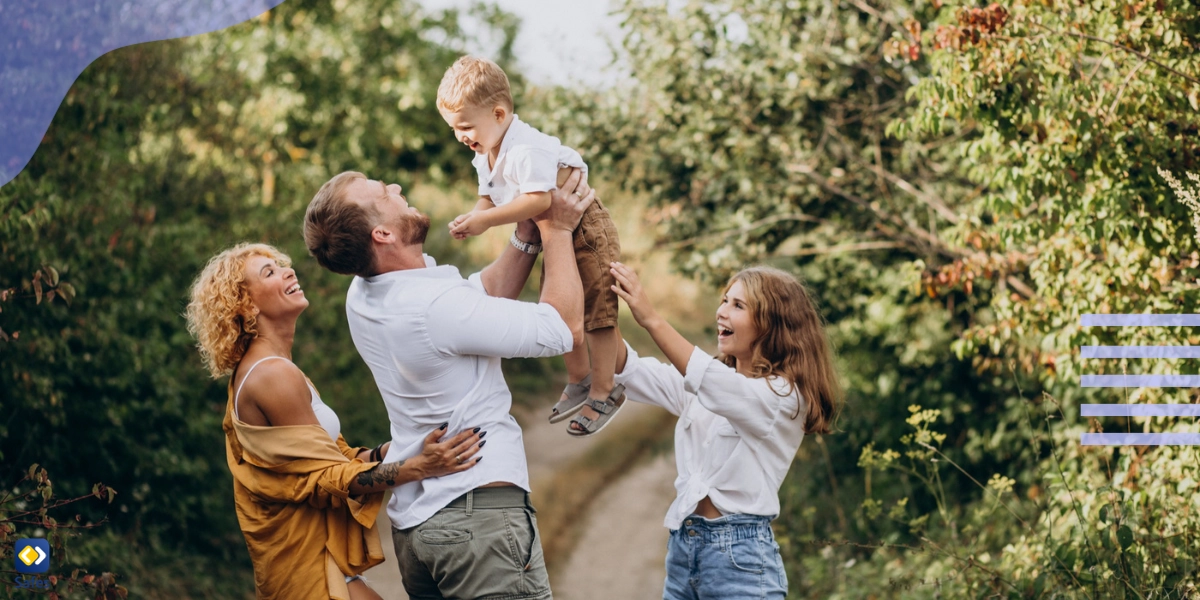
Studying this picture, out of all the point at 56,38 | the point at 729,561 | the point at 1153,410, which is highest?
the point at 56,38

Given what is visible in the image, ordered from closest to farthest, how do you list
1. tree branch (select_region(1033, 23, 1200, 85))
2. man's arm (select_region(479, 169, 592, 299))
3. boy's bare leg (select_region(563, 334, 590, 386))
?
1. man's arm (select_region(479, 169, 592, 299))
2. boy's bare leg (select_region(563, 334, 590, 386))
3. tree branch (select_region(1033, 23, 1200, 85))

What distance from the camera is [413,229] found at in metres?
2.46

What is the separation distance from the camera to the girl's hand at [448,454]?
2.33 metres

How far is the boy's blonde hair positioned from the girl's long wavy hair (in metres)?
0.86

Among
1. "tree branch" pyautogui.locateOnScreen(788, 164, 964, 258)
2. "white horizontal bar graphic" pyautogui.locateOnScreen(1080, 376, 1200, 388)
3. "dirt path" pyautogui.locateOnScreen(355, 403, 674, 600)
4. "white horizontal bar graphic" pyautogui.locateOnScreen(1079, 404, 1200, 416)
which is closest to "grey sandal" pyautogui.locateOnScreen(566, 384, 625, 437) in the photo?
"white horizontal bar graphic" pyautogui.locateOnScreen(1079, 404, 1200, 416)

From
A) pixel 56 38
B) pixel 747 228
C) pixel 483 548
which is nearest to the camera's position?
pixel 483 548

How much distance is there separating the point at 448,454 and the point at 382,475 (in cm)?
19

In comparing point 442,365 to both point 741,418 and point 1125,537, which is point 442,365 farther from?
point 1125,537

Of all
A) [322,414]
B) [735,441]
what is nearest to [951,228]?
[735,441]

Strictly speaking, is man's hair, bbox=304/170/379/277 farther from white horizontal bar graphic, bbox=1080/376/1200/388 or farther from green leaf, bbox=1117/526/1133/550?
white horizontal bar graphic, bbox=1080/376/1200/388

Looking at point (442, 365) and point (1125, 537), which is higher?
point (442, 365)

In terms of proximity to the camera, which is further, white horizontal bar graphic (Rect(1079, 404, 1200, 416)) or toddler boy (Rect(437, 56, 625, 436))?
white horizontal bar graphic (Rect(1079, 404, 1200, 416))

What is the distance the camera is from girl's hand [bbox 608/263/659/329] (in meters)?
2.66

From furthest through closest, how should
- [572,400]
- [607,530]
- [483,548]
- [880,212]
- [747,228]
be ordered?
[607,530] < [747,228] < [880,212] < [572,400] < [483,548]
